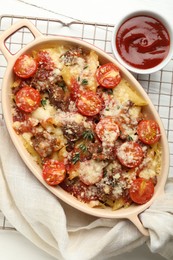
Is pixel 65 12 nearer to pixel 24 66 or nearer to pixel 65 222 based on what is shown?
pixel 24 66

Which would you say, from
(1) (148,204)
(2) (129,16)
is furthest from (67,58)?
(1) (148,204)

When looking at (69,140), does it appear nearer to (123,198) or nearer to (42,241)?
(123,198)

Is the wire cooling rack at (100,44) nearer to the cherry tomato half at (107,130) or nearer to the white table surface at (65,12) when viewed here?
the white table surface at (65,12)

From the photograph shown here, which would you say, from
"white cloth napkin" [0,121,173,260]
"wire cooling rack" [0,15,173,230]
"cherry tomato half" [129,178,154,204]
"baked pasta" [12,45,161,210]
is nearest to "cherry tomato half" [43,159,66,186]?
"baked pasta" [12,45,161,210]

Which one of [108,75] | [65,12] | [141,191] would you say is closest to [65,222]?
[141,191]

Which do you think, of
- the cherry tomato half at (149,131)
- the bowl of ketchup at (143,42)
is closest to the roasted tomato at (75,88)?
the bowl of ketchup at (143,42)

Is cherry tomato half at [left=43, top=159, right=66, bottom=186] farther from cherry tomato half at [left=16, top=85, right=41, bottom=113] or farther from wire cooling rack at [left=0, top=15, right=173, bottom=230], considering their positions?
wire cooling rack at [left=0, top=15, right=173, bottom=230]
